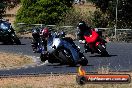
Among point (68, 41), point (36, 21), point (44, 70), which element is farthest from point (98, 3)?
point (44, 70)

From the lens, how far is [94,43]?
2642 cm

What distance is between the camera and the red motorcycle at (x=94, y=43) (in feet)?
86.0

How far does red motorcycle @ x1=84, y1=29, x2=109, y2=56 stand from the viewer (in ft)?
Answer: 86.0

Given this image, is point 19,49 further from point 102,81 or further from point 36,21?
point 102,81

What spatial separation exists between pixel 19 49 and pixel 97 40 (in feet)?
19.5

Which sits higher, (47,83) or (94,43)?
(47,83)

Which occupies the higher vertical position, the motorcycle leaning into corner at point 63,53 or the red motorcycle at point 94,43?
the motorcycle leaning into corner at point 63,53

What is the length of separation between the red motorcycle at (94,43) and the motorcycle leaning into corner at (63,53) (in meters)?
4.15

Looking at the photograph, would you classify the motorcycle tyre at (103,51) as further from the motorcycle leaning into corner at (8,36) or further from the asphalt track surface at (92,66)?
the motorcycle leaning into corner at (8,36)

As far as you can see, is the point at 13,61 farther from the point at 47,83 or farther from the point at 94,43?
the point at 47,83

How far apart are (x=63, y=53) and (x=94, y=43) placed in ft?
16.3

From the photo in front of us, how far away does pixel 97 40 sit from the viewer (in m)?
26.4

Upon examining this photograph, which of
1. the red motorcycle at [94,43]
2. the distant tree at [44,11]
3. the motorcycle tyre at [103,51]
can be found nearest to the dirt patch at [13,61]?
the red motorcycle at [94,43]

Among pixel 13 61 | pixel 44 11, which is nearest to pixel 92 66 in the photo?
pixel 13 61
